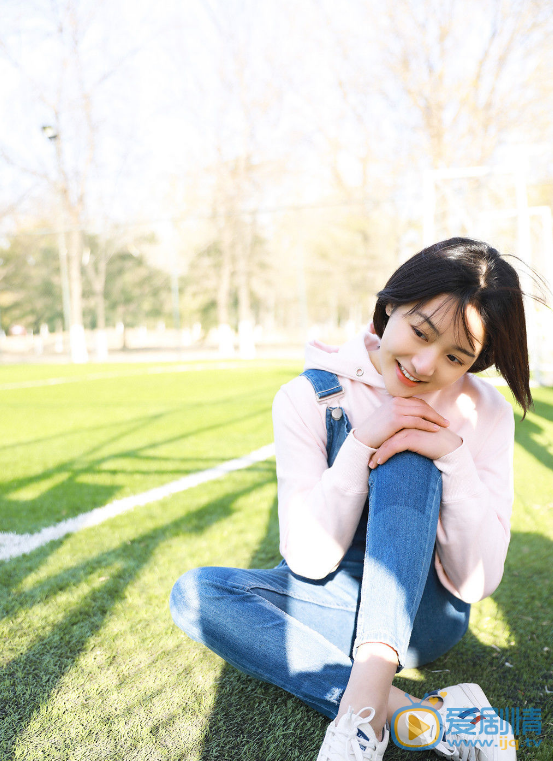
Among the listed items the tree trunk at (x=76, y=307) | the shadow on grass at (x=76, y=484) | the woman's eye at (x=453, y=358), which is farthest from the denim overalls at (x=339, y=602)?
the tree trunk at (x=76, y=307)

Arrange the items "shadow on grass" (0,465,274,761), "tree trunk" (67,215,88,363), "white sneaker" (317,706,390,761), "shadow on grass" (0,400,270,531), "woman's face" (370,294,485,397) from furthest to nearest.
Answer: "tree trunk" (67,215,88,363), "shadow on grass" (0,400,270,531), "shadow on grass" (0,465,274,761), "woman's face" (370,294,485,397), "white sneaker" (317,706,390,761)

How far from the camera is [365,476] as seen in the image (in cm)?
148

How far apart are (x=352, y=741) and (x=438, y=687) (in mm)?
634

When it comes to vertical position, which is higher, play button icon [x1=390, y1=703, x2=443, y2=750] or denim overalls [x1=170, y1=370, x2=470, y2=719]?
denim overalls [x1=170, y1=370, x2=470, y2=719]

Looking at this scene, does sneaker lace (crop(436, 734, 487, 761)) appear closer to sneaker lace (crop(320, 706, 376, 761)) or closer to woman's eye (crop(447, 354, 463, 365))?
sneaker lace (crop(320, 706, 376, 761))

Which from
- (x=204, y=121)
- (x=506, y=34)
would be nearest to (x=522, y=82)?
(x=506, y=34)

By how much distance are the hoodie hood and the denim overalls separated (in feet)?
0.09

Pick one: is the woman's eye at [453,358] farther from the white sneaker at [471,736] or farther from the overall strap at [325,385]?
the white sneaker at [471,736]

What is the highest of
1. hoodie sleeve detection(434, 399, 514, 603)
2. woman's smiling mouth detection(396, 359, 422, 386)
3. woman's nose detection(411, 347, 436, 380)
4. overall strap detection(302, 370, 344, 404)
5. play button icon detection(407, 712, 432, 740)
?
woman's nose detection(411, 347, 436, 380)

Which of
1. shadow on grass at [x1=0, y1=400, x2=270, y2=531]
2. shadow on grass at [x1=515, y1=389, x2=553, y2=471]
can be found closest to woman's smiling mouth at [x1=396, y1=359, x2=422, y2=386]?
shadow on grass at [x1=0, y1=400, x2=270, y2=531]

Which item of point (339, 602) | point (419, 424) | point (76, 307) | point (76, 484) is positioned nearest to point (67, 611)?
point (339, 602)

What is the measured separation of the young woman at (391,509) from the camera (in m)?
1.34

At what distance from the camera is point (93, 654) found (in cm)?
189

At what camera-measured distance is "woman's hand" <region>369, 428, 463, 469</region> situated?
1421 millimetres
